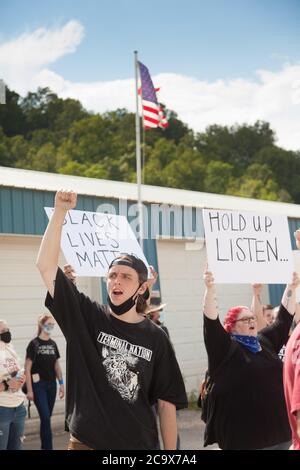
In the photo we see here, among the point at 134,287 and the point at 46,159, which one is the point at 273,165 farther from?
the point at 134,287

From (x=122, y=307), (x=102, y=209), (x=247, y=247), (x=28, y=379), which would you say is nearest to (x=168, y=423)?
(x=122, y=307)

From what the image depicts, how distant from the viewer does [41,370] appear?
396 inches

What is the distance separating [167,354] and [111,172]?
57.0m

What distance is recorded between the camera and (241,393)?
17.4ft

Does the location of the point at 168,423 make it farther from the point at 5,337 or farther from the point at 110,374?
the point at 5,337

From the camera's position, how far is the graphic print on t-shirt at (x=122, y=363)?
4164mm

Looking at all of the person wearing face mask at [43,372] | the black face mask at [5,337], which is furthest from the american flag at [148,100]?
the black face mask at [5,337]

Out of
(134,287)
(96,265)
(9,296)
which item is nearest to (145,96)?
(9,296)

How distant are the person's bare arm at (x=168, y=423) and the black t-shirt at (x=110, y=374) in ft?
0.17

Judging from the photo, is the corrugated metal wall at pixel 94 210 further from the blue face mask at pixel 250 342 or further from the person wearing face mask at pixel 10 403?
the blue face mask at pixel 250 342

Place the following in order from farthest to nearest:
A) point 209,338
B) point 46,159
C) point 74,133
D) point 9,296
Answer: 1. point 74,133
2. point 46,159
3. point 9,296
4. point 209,338

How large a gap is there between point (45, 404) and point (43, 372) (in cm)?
43

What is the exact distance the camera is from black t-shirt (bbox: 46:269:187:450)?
4.07 m

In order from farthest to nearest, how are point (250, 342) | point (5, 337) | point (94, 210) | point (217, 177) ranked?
point (217, 177) < point (94, 210) < point (5, 337) < point (250, 342)
